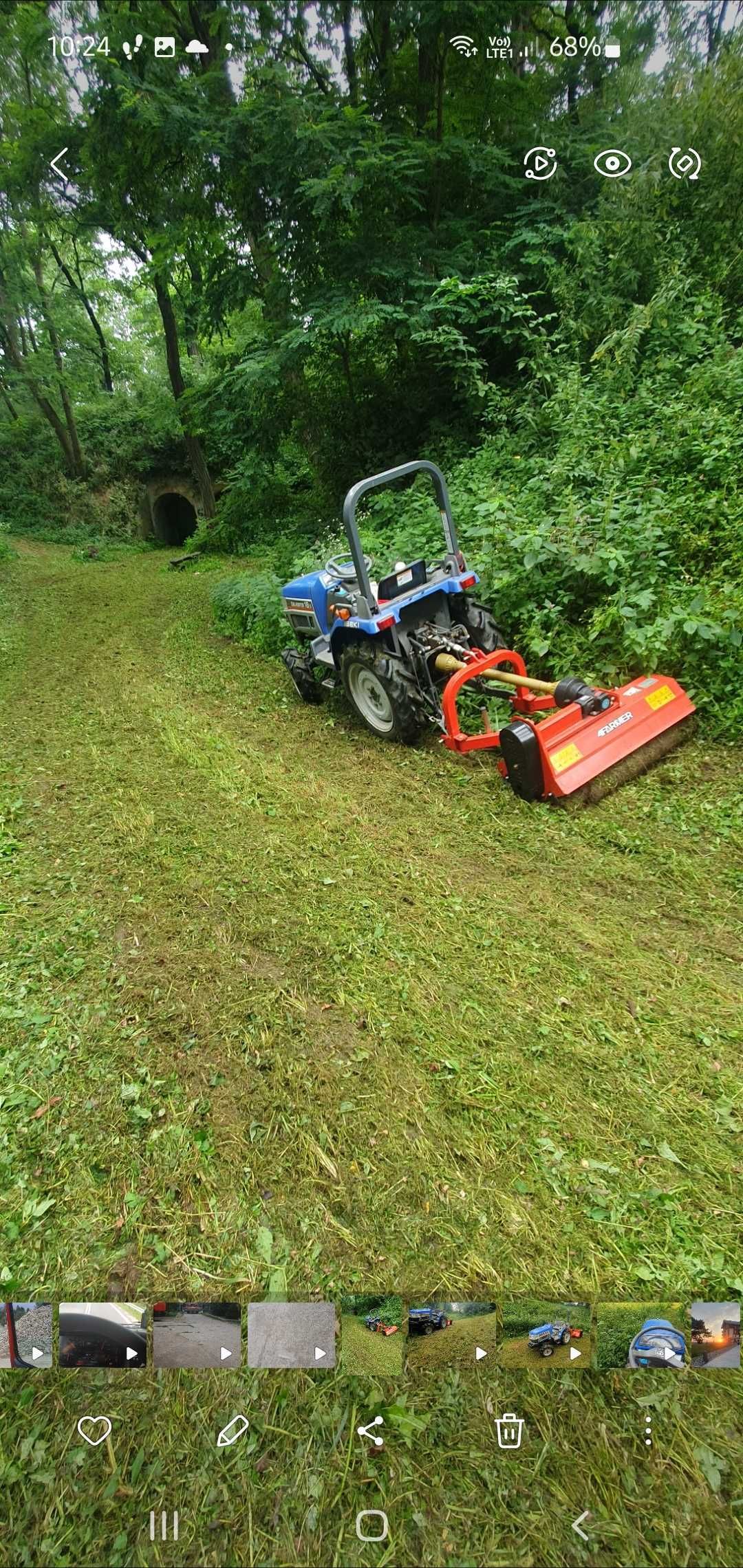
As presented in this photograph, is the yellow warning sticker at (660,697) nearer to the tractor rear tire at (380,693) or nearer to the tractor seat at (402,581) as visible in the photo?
the tractor rear tire at (380,693)

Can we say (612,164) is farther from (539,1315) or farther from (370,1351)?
(370,1351)

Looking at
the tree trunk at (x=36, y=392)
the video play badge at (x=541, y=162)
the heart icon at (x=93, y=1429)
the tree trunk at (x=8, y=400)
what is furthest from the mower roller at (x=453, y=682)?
the tree trunk at (x=8, y=400)

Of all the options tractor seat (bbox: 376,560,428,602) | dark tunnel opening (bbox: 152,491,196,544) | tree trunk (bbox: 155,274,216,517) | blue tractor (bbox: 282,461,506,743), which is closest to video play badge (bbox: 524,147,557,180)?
blue tractor (bbox: 282,461,506,743)

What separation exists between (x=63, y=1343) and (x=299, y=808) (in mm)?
3074

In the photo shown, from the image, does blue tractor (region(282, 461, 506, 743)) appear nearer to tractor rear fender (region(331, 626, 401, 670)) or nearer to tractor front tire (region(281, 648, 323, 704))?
tractor rear fender (region(331, 626, 401, 670))

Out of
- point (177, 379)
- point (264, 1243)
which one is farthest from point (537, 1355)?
point (177, 379)

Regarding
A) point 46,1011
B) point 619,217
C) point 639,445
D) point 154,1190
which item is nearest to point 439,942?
point 154,1190

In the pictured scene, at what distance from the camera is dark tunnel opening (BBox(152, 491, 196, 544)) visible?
21.2m

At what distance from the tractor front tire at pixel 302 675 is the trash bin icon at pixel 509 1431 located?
5093 millimetres

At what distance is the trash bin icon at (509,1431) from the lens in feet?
4.17

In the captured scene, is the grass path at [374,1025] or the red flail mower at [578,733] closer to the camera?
the grass path at [374,1025]

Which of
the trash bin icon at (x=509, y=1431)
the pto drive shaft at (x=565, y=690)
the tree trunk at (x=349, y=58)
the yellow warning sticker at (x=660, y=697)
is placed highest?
the tree trunk at (x=349, y=58)

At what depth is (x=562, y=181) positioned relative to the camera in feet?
26.3

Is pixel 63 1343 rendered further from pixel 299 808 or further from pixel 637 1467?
pixel 299 808
